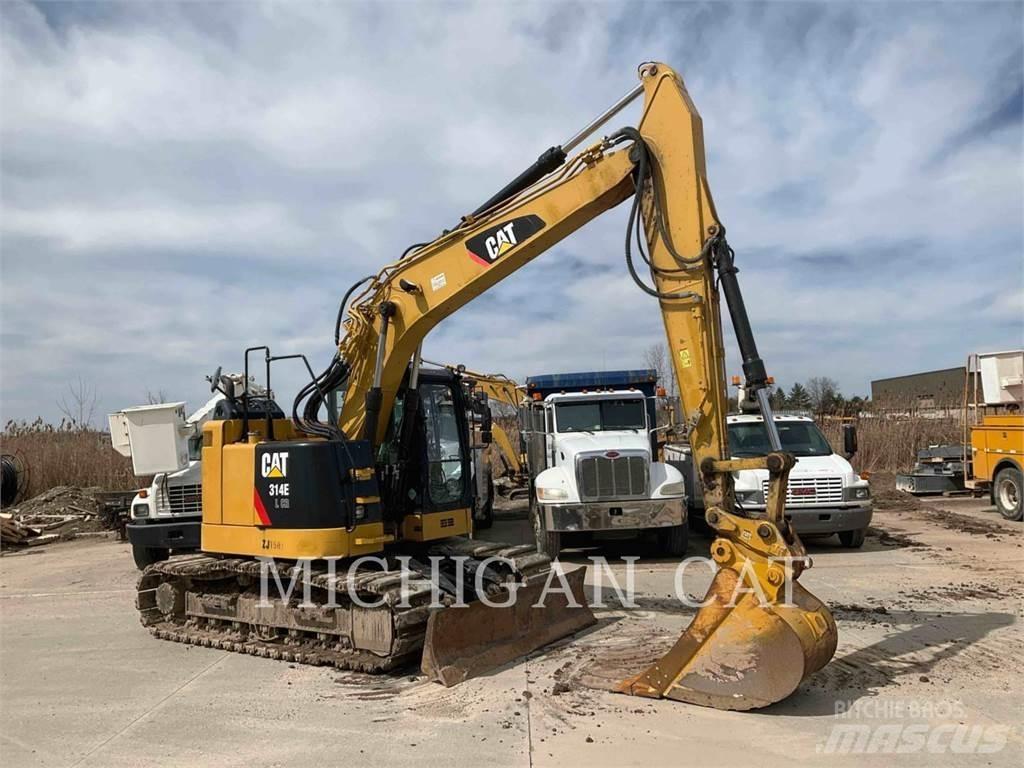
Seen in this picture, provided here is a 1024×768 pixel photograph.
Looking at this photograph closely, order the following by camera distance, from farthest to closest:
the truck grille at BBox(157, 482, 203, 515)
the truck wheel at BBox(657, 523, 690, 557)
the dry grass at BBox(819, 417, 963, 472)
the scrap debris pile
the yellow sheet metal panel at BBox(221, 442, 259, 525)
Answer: the dry grass at BBox(819, 417, 963, 472), the scrap debris pile, the truck grille at BBox(157, 482, 203, 515), the truck wheel at BBox(657, 523, 690, 557), the yellow sheet metal panel at BBox(221, 442, 259, 525)

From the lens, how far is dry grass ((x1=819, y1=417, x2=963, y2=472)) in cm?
2369

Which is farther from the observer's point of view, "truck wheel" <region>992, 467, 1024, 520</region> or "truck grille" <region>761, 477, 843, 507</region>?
"truck wheel" <region>992, 467, 1024, 520</region>

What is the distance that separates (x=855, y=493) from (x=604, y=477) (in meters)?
3.71

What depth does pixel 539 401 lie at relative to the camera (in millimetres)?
13375

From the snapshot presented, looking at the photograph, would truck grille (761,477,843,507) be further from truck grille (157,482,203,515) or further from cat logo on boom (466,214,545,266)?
truck grille (157,482,203,515)

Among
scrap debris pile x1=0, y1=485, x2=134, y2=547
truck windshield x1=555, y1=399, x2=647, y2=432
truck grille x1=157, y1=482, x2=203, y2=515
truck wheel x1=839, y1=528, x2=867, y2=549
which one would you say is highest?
truck windshield x1=555, y1=399, x2=647, y2=432

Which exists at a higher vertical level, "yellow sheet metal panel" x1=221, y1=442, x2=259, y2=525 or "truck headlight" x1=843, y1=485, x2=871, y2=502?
"yellow sheet metal panel" x1=221, y1=442, x2=259, y2=525

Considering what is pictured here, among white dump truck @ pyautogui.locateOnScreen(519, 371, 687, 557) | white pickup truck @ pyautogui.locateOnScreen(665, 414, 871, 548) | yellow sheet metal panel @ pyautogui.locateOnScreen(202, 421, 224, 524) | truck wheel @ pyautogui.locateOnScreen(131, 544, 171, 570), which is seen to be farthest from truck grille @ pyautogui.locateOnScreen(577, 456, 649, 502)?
truck wheel @ pyautogui.locateOnScreen(131, 544, 171, 570)

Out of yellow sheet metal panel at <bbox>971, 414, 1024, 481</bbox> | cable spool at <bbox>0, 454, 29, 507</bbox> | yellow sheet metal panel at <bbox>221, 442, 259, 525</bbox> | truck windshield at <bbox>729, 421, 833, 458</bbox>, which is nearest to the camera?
yellow sheet metal panel at <bbox>221, 442, 259, 525</bbox>

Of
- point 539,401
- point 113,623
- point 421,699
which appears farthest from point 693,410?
point 539,401

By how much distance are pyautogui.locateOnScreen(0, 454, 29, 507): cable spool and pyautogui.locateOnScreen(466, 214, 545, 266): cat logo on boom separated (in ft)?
61.3

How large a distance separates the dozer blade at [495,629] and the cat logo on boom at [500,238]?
2896 millimetres

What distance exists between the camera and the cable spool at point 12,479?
20266 mm

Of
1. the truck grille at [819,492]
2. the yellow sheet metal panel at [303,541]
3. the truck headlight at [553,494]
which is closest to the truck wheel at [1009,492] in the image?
the truck grille at [819,492]
